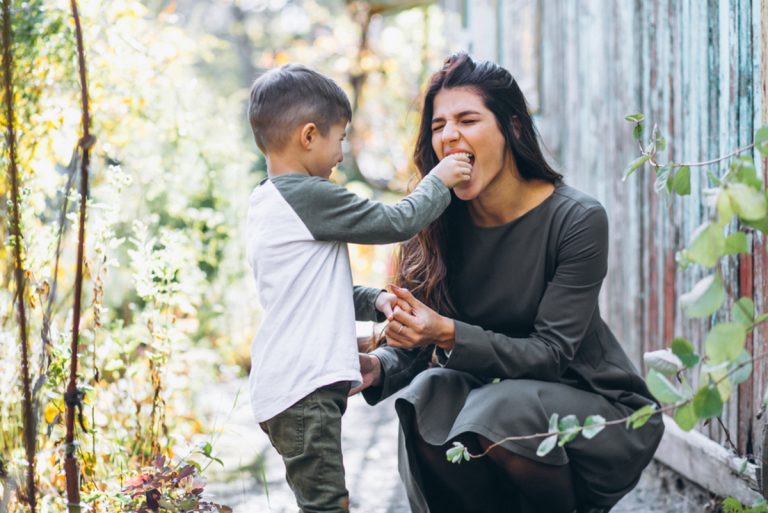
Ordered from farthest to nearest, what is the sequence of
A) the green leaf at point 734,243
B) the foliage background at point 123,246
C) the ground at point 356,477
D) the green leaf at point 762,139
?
the ground at point 356,477 → the foliage background at point 123,246 → the green leaf at point 762,139 → the green leaf at point 734,243

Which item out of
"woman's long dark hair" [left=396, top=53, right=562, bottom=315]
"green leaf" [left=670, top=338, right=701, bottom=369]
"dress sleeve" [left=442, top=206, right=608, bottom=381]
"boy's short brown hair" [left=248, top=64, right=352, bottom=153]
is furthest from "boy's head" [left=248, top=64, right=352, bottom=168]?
"green leaf" [left=670, top=338, right=701, bottom=369]

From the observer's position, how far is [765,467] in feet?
8.21

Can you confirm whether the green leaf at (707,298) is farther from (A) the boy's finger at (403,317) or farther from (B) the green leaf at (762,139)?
(A) the boy's finger at (403,317)

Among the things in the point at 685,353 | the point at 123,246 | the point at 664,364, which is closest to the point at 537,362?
the point at 664,364

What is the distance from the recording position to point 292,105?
8.07 feet

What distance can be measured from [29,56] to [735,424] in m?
2.71

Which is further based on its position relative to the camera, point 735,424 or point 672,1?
point 672,1

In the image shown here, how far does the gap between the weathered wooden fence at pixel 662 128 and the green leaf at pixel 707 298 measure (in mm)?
943

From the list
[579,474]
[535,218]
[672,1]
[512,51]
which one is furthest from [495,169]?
[512,51]

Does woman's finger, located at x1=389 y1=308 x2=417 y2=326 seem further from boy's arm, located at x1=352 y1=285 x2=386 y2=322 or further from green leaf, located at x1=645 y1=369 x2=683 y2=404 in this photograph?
green leaf, located at x1=645 y1=369 x2=683 y2=404

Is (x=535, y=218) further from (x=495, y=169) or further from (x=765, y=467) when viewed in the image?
(x=765, y=467)

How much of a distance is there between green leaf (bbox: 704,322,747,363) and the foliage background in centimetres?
128

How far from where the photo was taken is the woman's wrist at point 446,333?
2.57 m

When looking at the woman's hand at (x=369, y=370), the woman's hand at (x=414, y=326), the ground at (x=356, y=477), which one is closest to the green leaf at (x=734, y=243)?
the woman's hand at (x=414, y=326)
